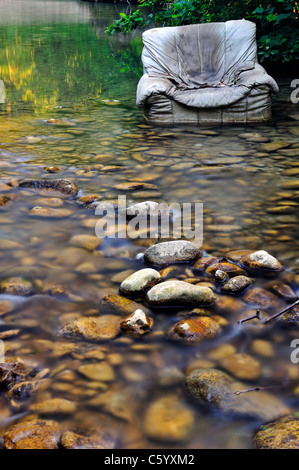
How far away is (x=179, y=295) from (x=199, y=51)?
4.96 meters

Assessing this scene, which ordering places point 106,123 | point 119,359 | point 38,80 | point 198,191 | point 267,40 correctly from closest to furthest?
point 119,359 < point 198,191 < point 106,123 < point 267,40 < point 38,80

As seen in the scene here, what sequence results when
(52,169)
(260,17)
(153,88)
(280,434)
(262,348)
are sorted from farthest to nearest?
(260,17) → (153,88) → (52,169) → (262,348) → (280,434)

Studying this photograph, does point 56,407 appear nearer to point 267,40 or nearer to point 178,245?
point 178,245

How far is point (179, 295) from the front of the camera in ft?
6.43

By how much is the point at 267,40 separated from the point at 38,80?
3861 millimetres

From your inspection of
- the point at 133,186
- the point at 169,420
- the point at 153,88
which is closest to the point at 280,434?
the point at 169,420

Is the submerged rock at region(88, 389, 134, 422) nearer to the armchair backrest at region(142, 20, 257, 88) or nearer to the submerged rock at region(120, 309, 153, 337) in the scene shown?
the submerged rock at region(120, 309, 153, 337)

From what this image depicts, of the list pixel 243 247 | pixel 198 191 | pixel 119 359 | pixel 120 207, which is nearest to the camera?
pixel 119 359

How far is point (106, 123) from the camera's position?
5.21 meters

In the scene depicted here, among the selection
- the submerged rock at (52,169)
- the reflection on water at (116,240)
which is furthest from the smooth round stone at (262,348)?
the submerged rock at (52,169)

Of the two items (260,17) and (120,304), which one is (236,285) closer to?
(120,304)

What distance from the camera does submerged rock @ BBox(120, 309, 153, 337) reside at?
181 centimetres

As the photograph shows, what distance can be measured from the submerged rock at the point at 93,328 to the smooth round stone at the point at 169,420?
1.32ft

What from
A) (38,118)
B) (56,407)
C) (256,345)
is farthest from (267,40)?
(56,407)
